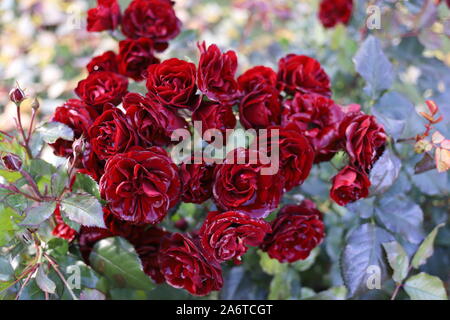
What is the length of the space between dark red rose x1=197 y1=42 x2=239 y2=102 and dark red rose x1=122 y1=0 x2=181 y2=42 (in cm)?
20

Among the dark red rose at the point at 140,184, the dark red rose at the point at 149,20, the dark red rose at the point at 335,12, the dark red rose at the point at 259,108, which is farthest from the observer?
the dark red rose at the point at 335,12

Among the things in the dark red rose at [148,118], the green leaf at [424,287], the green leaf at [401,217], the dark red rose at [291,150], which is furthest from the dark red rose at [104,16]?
the green leaf at [424,287]

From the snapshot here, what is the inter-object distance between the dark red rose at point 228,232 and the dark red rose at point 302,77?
0.86 ft

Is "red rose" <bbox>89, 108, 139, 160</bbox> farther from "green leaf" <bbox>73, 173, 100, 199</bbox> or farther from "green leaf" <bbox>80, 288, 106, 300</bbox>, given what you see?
"green leaf" <bbox>80, 288, 106, 300</bbox>

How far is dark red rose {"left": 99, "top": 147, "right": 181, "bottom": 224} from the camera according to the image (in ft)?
1.87

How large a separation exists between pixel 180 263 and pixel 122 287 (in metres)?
0.15

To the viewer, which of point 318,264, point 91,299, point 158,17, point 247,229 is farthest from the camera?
point 318,264

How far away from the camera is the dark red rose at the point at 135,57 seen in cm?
75

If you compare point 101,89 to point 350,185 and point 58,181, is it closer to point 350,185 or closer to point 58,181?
point 58,181

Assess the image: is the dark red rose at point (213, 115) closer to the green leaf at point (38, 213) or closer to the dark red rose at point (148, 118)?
the dark red rose at point (148, 118)

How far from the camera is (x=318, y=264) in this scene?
3.72 feet
